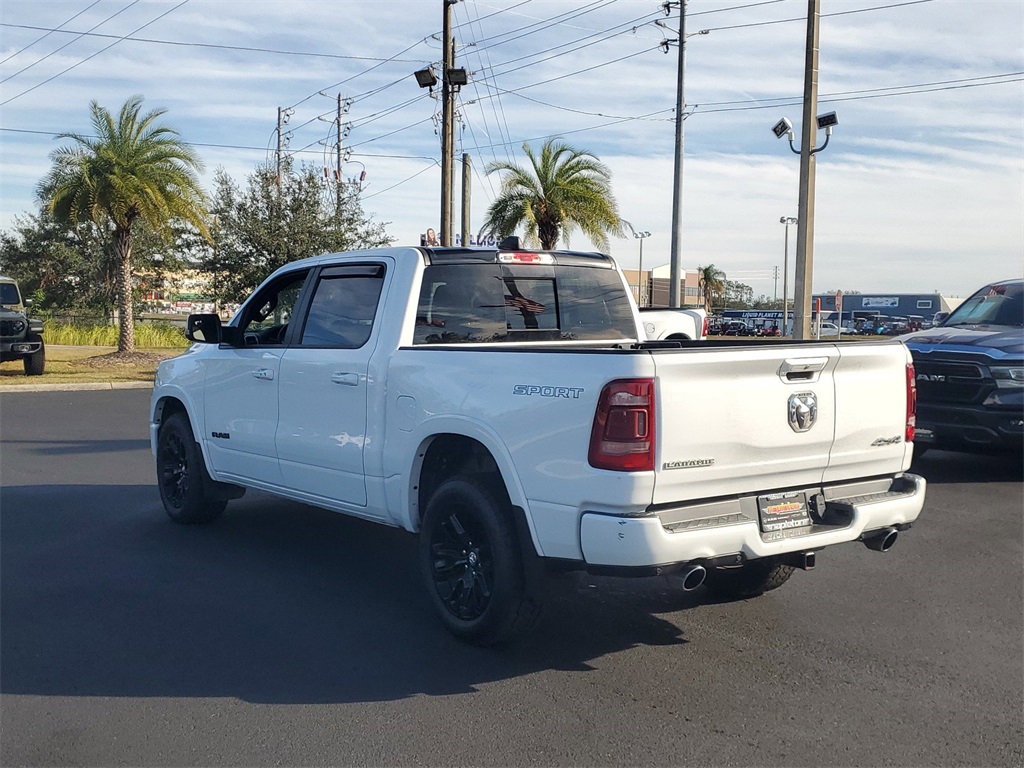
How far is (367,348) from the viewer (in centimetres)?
574

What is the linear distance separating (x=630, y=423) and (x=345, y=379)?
214 centimetres

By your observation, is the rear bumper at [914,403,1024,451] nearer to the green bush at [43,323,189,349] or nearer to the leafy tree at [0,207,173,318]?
the green bush at [43,323,189,349]

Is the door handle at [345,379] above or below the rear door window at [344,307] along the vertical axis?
below

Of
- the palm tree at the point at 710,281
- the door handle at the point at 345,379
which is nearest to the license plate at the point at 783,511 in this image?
the door handle at the point at 345,379

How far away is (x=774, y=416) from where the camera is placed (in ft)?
15.0

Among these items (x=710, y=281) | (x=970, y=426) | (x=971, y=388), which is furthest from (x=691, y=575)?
(x=710, y=281)

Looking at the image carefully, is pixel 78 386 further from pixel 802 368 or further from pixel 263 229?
Answer: pixel 802 368

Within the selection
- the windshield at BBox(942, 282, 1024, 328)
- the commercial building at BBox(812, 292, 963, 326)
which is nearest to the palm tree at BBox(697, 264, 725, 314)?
the commercial building at BBox(812, 292, 963, 326)

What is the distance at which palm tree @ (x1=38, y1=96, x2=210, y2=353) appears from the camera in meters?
24.4

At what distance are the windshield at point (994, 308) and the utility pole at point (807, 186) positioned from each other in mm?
5420

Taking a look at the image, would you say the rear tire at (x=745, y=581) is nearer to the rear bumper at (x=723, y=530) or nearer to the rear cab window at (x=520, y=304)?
the rear bumper at (x=723, y=530)

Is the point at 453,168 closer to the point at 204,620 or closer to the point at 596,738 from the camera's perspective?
the point at 204,620

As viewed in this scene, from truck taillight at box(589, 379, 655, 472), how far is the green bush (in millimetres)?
29874

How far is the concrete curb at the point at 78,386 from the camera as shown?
19.0 meters
